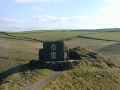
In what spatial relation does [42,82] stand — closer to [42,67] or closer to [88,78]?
[42,67]

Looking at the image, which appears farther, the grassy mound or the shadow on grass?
the shadow on grass

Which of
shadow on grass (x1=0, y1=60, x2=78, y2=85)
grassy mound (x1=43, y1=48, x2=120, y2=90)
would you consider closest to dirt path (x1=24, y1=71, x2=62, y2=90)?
grassy mound (x1=43, y1=48, x2=120, y2=90)

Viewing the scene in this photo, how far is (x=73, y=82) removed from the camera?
5628cm

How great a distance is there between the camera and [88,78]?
5809cm

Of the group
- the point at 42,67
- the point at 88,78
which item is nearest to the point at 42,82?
the point at 42,67

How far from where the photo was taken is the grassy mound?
54.6 meters

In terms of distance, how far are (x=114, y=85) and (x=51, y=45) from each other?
1479 cm

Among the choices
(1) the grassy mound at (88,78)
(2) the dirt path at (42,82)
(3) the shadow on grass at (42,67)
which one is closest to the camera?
(2) the dirt path at (42,82)

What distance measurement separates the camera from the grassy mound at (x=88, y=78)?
2150 inches

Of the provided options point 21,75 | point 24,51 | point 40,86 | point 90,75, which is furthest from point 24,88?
point 24,51

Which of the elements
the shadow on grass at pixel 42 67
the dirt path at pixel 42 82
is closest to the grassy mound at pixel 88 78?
the dirt path at pixel 42 82

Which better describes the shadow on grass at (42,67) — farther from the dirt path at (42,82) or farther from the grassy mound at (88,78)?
the dirt path at (42,82)

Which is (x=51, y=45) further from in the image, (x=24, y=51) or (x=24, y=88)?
(x=24, y=51)

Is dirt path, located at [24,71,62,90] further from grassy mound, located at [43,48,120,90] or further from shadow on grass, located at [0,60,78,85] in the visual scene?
shadow on grass, located at [0,60,78,85]
